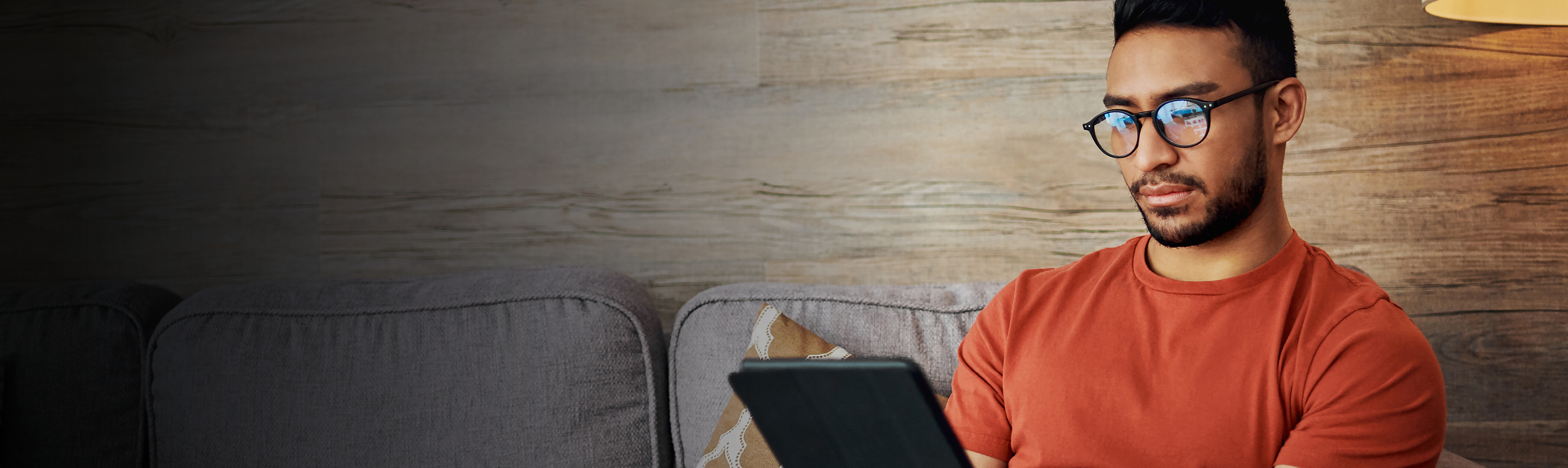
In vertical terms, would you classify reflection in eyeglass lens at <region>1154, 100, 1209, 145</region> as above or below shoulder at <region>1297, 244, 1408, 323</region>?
above

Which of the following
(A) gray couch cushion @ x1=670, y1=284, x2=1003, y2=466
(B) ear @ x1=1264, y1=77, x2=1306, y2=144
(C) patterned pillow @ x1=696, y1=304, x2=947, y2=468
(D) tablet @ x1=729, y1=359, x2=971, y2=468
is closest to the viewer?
(D) tablet @ x1=729, y1=359, x2=971, y2=468

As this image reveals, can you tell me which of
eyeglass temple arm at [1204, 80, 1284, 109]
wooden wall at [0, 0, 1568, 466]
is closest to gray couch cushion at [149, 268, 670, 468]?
wooden wall at [0, 0, 1568, 466]

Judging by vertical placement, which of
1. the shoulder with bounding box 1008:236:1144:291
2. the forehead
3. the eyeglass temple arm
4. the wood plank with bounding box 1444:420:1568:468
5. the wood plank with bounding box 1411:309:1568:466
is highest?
the forehead

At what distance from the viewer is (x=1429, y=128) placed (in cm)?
152

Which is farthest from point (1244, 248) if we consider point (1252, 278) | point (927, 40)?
point (927, 40)

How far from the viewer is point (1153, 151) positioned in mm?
872

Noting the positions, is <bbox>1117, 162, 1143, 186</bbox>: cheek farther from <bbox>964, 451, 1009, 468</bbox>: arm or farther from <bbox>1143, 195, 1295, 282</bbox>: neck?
<bbox>964, 451, 1009, 468</bbox>: arm

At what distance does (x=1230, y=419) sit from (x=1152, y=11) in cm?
44

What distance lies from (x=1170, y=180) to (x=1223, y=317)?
0.16 m

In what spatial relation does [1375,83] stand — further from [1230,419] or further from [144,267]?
[144,267]

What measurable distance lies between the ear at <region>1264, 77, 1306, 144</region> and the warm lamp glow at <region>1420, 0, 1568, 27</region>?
681mm

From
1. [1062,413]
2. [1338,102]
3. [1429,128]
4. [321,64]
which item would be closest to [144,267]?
[321,64]

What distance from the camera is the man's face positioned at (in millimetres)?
855

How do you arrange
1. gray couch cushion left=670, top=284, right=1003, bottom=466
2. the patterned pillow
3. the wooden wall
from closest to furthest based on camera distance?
the patterned pillow < gray couch cushion left=670, top=284, right=1003, bottom=466 < the wooden wall
